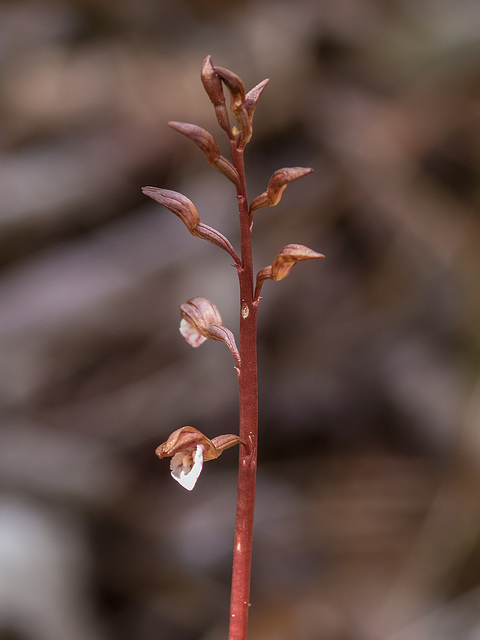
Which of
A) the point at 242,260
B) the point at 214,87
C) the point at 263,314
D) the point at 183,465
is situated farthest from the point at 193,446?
the point at 263,314

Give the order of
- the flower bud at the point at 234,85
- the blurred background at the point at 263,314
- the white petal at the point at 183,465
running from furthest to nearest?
the blurred background at the point at 263,314 < the white petal at the point at 183,465 < the flower bud at the point at 234,85

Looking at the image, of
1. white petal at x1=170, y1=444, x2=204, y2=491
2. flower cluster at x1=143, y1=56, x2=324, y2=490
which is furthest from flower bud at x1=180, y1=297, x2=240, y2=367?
white petal at x1=170, y1=444, x2=204, y2=491

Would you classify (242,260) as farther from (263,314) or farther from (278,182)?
(263,314)

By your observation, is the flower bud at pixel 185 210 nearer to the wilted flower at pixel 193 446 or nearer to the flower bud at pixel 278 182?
the flower bud at pixel 278 182

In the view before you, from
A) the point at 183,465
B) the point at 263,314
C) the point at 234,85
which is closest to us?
the point at 234,85

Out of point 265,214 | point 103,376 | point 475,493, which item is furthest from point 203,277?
point 475,493

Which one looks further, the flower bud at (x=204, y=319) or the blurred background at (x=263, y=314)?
the blurred background at (x=263, y=314)

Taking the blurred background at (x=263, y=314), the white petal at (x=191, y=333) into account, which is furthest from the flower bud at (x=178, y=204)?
the blurred background at (x=263, y=314)
